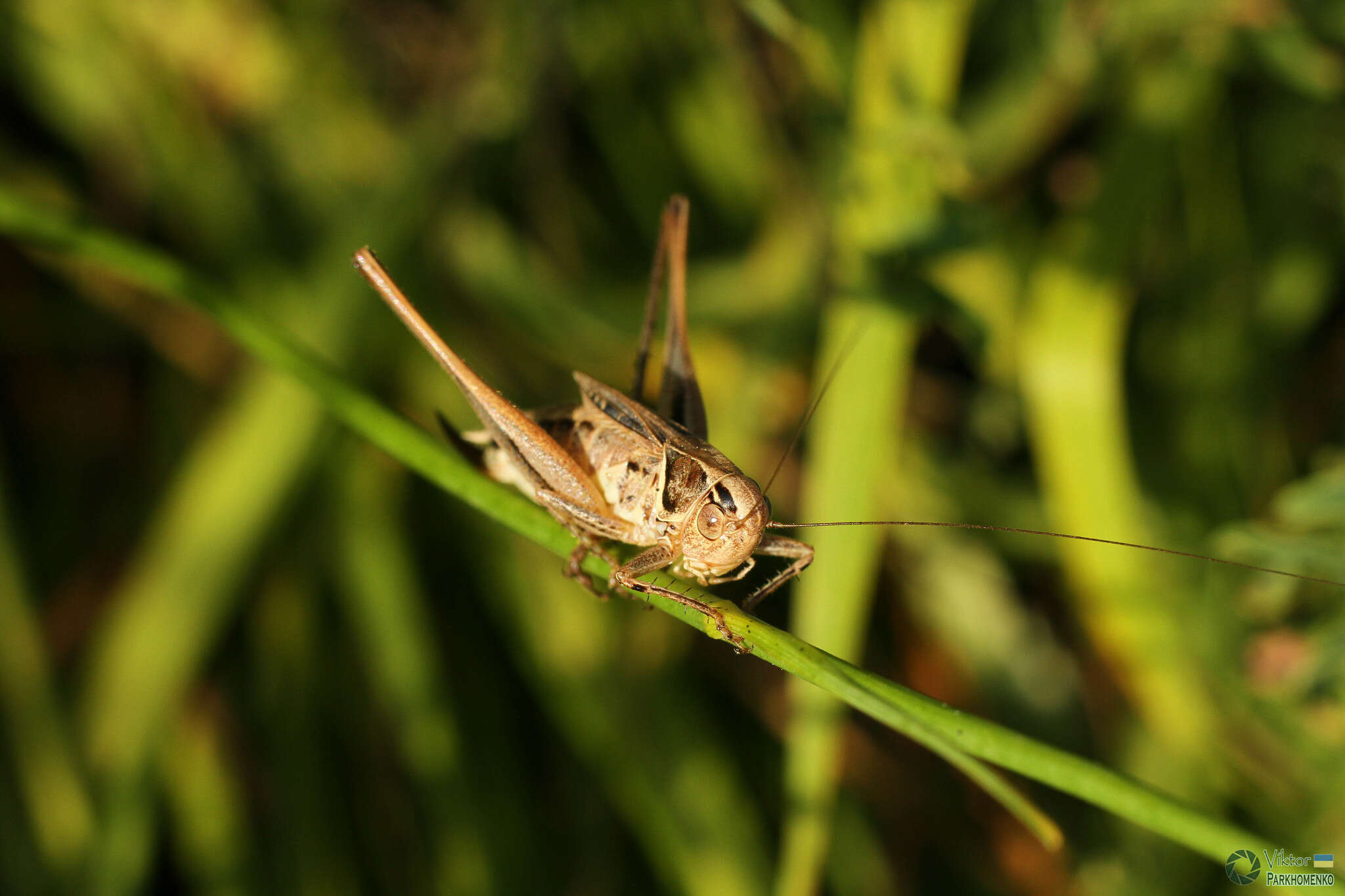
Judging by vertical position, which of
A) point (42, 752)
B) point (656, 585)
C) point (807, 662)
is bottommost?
point (42, 752)

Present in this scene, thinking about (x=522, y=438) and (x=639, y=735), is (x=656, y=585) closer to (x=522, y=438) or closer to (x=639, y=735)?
(x=522, y=438)

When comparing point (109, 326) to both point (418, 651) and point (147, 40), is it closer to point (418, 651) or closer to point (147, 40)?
point (147, 40)

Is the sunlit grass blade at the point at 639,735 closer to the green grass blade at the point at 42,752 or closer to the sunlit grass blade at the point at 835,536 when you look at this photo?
the sunlit grass blade at the point at 835,536

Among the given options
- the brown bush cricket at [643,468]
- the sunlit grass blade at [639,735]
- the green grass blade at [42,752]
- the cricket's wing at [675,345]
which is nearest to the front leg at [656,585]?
the brown bush cricket at [643,468]

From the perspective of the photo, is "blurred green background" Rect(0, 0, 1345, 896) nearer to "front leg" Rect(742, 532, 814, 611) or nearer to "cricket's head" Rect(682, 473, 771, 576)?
"front leg" Rect(742, 532, 814, 611)

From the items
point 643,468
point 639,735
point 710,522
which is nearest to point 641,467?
point 643,468

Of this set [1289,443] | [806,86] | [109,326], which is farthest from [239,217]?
[1289,443]

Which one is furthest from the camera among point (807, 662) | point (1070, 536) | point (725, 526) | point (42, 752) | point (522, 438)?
point (42, 752)
